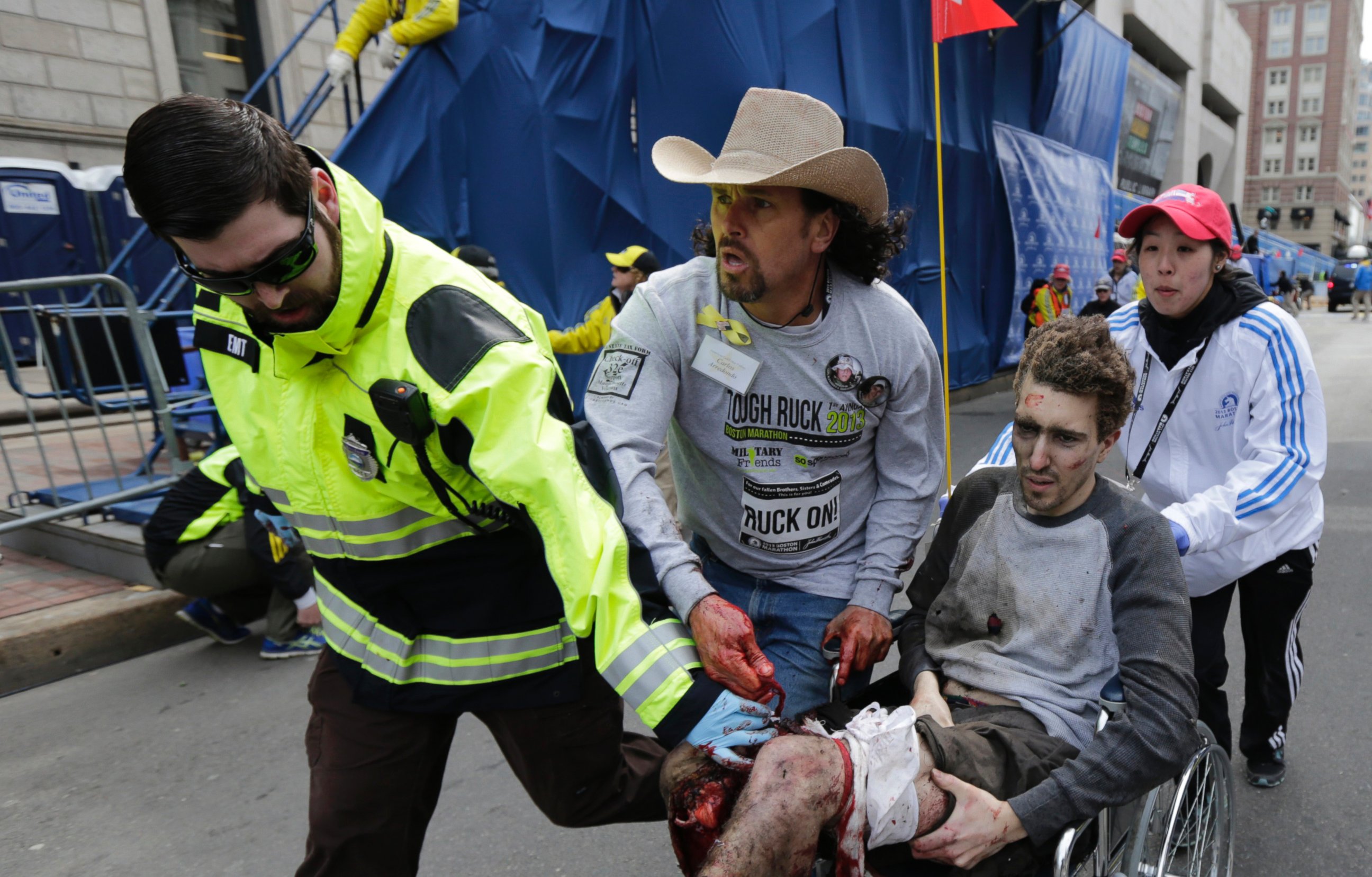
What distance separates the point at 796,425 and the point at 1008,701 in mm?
731

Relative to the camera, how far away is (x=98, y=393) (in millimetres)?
5699

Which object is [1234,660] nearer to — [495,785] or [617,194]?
[495,785]

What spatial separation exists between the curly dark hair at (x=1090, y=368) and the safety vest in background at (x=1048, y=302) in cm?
967

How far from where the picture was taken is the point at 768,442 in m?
2.10

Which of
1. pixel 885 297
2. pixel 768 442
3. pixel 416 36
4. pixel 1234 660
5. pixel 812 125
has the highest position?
pixel 416 36

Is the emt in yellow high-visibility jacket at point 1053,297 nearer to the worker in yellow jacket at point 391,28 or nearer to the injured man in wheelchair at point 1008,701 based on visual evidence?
the worker in yellow jacket at point 391,28

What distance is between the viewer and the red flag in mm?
6039

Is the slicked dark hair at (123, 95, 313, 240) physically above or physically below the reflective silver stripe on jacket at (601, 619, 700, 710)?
above

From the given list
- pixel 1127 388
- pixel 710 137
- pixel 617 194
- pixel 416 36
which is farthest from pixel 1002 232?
pixel 1127 388

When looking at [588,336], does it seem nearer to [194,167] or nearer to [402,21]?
[402,21]

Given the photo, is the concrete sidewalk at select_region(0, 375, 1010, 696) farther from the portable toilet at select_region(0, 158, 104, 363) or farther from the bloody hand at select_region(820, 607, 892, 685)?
the portable toilet at select_region(0, 158, 104, 363)

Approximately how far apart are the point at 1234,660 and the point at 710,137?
5523 mm

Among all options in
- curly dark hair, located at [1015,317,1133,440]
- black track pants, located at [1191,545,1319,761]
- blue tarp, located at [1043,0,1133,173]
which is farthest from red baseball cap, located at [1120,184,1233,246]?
blue tarp, located at [1043,0,1133,173]

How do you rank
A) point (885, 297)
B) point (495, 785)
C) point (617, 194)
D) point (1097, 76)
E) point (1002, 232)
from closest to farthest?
1. point (885, 297)
2. point (495, 785)
3. point (617, 194)
4. point (1002, 232)
5. point (1097, 76)
